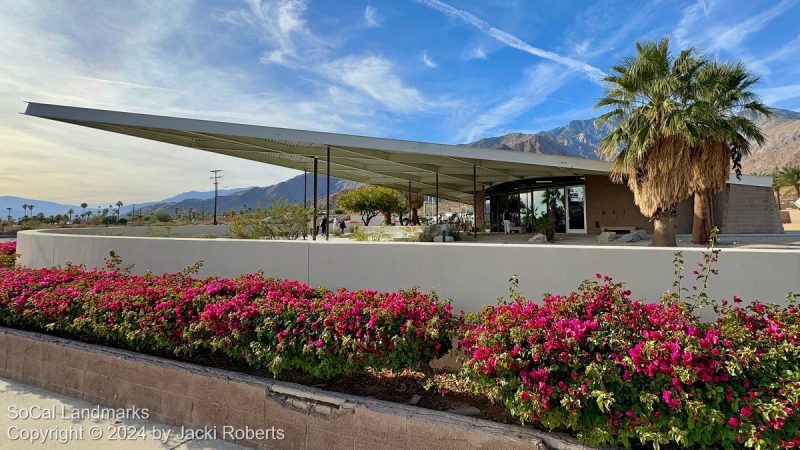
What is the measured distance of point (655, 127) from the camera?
1087 cm

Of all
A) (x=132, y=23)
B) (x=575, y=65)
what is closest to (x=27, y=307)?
(x=132, y=23)

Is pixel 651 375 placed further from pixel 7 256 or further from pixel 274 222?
pixel 7 256

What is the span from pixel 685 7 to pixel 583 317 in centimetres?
1131

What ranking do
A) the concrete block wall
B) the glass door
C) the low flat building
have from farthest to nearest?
1. the glass door
2. the concrete block wall
3. the low flat building

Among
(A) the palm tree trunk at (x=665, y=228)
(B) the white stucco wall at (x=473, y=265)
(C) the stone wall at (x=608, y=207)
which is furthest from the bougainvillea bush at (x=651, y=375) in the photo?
(C) the stone wall at (x=608, y=207)

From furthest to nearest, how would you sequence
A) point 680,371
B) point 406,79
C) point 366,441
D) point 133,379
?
1. point 406,79
2. point 133,379
3. point 366,441
4. point 680,371

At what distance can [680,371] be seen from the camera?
2.09 m

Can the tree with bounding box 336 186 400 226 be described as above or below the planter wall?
above

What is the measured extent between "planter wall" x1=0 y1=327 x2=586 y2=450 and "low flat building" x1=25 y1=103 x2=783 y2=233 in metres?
6.28

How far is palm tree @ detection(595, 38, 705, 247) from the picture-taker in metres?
10.8

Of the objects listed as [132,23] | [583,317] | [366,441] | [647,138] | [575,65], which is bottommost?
[366,441]

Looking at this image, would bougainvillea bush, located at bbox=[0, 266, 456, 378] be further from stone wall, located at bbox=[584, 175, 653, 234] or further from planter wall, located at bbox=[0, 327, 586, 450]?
stone wall, located at bbox=[584, 175, 653, 234]

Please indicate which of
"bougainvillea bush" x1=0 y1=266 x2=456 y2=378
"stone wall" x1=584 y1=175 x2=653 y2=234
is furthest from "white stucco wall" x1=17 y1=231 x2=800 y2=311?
"stone wall" x1=584 y1=175 x2=653 y2=234

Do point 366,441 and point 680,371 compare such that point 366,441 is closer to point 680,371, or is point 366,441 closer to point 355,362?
point 355,362
